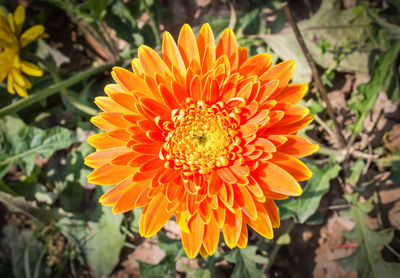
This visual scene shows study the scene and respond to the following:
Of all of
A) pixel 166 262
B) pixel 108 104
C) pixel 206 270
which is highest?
pixel 108 104

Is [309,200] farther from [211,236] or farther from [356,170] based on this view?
[211,236]

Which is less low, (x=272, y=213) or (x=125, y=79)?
(x=125, y=79)

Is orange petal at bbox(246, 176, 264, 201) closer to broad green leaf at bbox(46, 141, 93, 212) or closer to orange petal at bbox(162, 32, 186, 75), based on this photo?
Result: orange petal at bbox(162, 32, 186, 75)

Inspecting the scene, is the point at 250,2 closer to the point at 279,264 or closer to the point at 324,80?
the point at 324,80

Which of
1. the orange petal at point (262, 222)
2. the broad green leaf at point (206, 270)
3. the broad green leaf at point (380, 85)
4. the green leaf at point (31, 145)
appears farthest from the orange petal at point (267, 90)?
the green leaf at point (31, 145)

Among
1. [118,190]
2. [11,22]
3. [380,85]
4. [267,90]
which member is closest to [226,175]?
[267,90]

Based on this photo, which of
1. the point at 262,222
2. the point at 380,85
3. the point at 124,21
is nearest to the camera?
the point at 262,222

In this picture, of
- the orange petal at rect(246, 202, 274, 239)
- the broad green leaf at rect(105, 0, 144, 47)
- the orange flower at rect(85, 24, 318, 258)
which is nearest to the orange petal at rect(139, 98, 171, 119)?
the orange flower at rect(85, 24, 318, 258)
